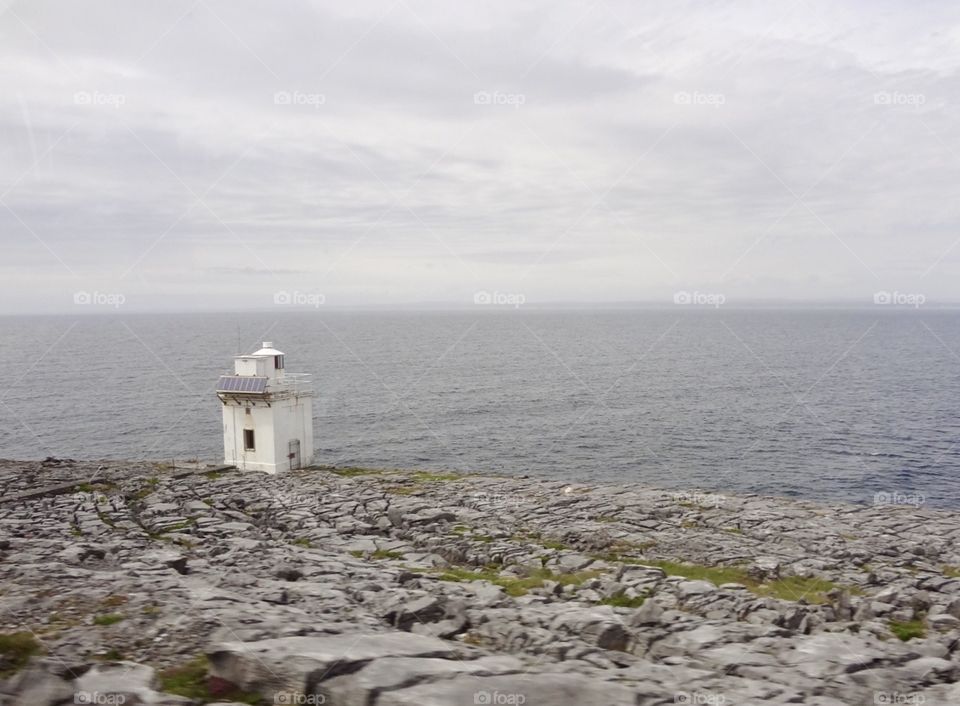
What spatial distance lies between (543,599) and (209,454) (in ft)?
151

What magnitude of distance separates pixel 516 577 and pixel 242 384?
2144cm

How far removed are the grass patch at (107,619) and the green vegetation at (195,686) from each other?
255cm

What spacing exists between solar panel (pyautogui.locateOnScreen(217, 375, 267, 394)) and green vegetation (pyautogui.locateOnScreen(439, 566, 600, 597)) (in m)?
18.6

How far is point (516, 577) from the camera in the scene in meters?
20.7

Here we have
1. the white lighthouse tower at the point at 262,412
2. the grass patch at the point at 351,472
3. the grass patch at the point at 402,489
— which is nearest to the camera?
the grass patch at the point at 402,489

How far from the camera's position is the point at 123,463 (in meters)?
38.8

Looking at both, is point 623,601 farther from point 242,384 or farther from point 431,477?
point 242,384

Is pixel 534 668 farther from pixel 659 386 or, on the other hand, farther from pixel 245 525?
pixel 659 386

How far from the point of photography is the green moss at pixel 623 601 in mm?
17922

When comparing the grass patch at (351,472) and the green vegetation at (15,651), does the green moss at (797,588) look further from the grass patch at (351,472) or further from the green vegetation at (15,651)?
the grass patch at (351,472)

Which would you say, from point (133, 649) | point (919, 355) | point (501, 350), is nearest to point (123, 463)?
point (133, 649)

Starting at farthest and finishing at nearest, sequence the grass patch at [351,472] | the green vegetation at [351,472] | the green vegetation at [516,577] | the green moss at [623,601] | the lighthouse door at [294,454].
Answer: the lighthouse door at [294,454] < the green vegetation at [351,472] < the grass patch at [351,472] < the green vegetation at [516,577] < the green moss at [623,601]

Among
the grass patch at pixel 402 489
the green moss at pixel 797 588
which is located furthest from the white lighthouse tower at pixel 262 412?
the green moss at pixel 797 588

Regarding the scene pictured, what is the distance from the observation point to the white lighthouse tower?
36.1 m
